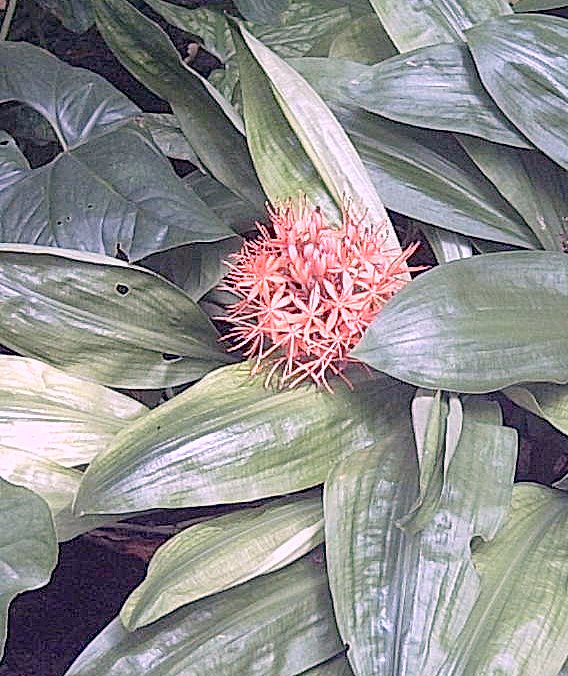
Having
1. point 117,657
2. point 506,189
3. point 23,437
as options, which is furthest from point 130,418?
point 506,189

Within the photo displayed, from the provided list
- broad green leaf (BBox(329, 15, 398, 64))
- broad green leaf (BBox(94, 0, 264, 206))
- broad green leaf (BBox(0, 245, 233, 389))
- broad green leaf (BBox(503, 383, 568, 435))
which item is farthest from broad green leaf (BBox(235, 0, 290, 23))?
broad green leaf (BBox(503, 383, 568, 435))

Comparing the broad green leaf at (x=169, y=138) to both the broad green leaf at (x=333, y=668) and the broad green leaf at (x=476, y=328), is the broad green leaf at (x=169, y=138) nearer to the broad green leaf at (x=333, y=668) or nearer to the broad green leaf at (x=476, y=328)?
the broad green leaf at (x=476, y=328)

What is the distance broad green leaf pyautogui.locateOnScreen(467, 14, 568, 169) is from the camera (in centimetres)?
73

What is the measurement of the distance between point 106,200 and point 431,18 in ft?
1.03

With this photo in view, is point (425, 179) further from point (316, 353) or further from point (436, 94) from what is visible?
point (316, 353)

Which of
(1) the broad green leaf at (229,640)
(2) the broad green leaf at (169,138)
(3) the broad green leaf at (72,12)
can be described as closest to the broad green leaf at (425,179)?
(2) the broad green leaf at (169,138)

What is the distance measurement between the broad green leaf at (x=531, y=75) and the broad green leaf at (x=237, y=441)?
0.22m

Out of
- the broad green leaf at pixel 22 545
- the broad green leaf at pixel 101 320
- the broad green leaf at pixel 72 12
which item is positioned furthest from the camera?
the broad green leaf at pixel 72 12

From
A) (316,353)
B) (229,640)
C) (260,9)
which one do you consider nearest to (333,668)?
(229,640)

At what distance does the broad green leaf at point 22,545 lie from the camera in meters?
0.51

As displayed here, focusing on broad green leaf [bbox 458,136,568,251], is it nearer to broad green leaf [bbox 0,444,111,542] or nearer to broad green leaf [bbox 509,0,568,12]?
broad green leaf [bbox 509,0,568,12]

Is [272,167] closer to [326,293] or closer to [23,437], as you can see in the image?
[326,293]

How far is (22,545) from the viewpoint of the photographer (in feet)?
1.74

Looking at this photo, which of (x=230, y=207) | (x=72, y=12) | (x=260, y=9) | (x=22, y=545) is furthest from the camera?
(x=72, y=12)
